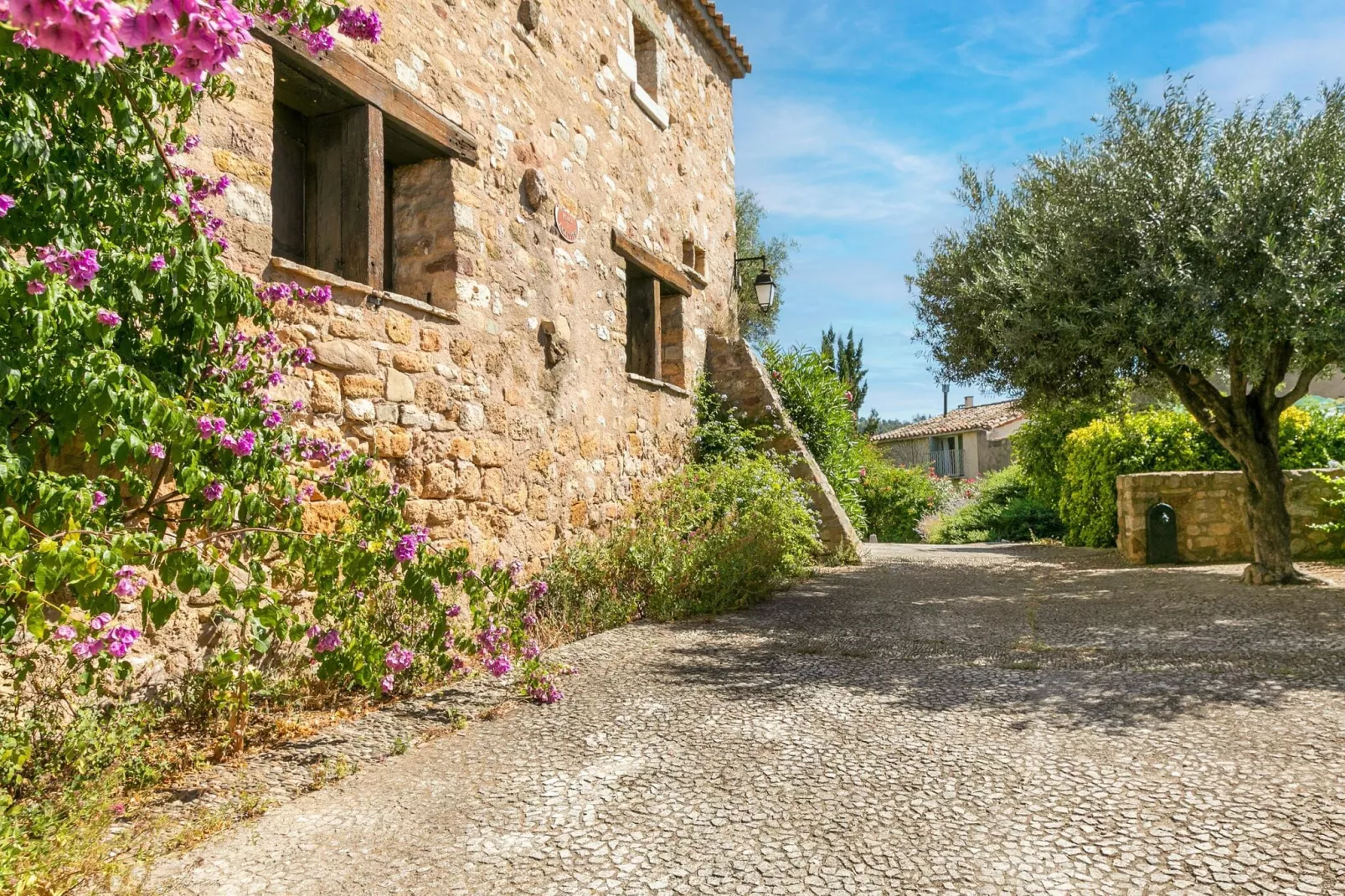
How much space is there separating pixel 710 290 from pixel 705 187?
1.09 m

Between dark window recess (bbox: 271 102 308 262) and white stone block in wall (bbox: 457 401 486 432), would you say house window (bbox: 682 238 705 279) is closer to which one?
white stone block in wall (bbox: 457 401 486 432)

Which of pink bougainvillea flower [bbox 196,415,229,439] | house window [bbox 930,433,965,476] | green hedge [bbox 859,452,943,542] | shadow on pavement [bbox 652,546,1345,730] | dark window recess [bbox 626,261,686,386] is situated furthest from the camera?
house window [bbox 930,433,965,476]

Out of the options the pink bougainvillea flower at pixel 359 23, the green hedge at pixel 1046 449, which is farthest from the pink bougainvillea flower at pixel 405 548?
the green hedge at pixel 1046 449

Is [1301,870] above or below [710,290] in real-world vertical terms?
below

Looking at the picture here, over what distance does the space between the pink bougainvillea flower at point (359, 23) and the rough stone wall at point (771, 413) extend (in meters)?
5.41

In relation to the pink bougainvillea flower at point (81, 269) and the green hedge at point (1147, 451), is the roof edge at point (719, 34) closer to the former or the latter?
the green hedge at point (1147, 451)

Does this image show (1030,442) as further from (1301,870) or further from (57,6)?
(57,6)

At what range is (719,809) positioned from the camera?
2.26 metres

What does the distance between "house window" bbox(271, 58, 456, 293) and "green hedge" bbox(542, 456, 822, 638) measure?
206cm

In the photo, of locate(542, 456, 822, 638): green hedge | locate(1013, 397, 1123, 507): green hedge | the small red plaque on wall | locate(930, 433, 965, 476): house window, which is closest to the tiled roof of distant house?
locate(930, 433, 965, 476): house window

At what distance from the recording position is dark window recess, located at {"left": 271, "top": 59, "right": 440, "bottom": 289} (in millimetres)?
4004

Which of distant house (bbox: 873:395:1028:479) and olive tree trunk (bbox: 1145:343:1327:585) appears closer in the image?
olive tree trunk (bbox: 1145:343:1327:585)

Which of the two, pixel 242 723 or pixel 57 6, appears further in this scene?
pixel 242 723

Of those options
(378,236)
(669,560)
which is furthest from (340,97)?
(669,560)
